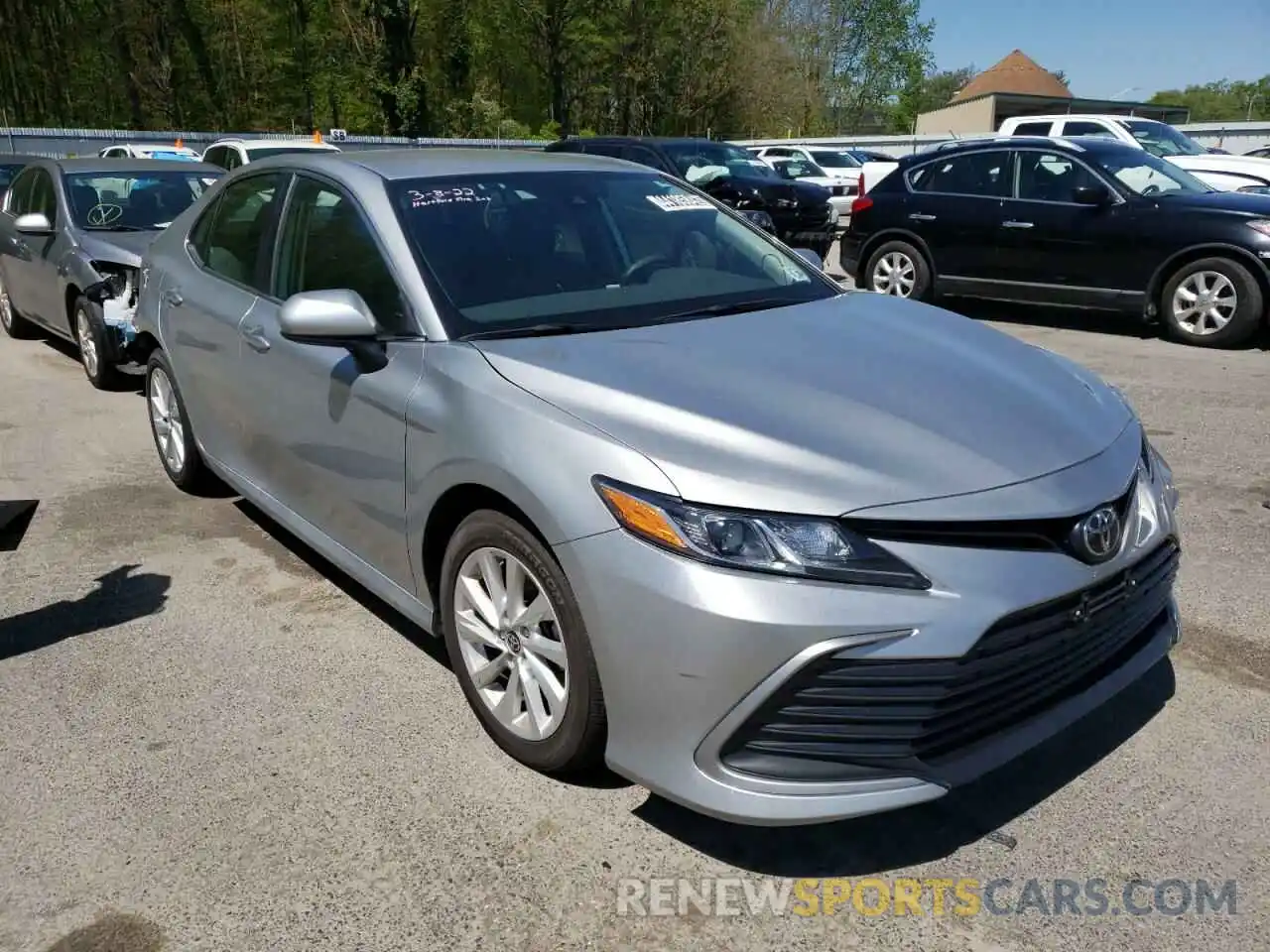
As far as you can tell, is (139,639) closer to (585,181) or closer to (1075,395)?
(585,181)

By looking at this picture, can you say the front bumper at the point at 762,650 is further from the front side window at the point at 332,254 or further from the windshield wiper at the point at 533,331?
the front side window at the point at 332,254

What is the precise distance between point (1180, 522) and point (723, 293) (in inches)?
99.0

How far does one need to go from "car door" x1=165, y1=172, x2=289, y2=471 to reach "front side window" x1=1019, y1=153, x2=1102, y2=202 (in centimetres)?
717

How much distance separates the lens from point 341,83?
43.5 m

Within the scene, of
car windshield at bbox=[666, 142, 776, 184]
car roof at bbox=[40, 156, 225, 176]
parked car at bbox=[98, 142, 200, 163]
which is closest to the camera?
car roof at bbox=[40, 156, 225, 176]

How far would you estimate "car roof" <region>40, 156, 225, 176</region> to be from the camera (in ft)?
27.1

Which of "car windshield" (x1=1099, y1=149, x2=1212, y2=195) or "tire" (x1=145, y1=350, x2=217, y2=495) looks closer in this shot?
"tire" (x1=145, y1=350, x2=217, y2=495)

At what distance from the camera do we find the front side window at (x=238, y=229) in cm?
416

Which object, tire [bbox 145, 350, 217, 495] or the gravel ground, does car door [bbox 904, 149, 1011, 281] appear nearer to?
the gravel ground

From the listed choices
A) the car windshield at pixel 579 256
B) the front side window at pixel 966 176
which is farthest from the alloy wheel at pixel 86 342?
the front side window at pixel 966 176

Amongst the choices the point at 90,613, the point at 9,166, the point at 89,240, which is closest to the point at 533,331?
the point at 90,613

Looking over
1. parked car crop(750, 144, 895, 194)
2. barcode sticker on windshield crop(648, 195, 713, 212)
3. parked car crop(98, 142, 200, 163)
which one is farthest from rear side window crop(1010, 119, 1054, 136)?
barcode sticker on windshield crop(648, 195, 713, 212)

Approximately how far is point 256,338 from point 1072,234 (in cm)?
733

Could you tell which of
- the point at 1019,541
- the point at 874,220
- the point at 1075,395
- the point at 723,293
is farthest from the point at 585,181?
the point at 874,220
